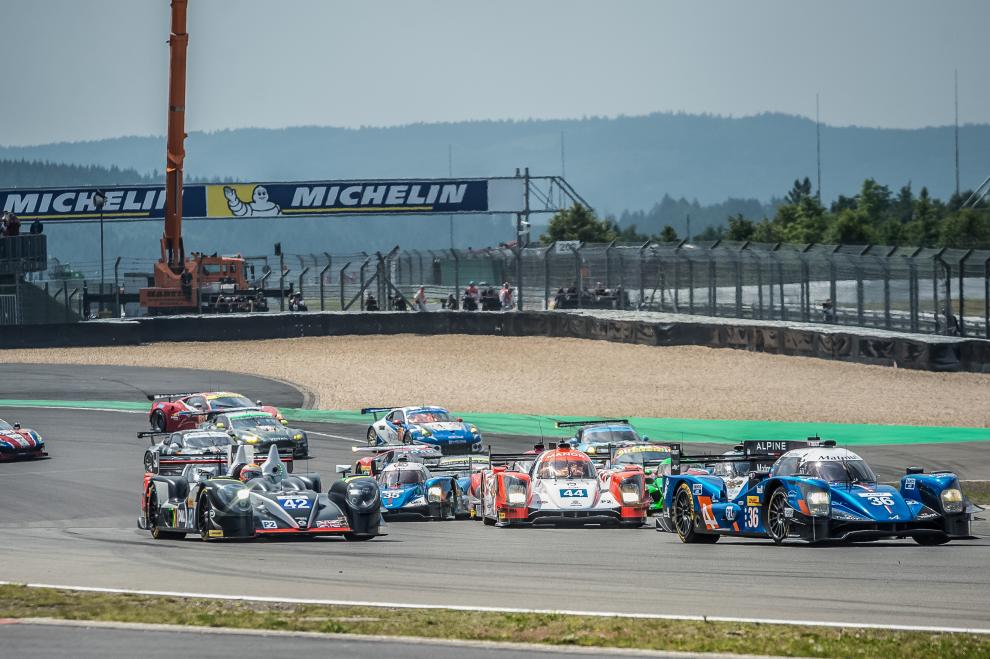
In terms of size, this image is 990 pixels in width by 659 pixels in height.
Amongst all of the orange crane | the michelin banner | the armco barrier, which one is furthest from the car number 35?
the michelin banner

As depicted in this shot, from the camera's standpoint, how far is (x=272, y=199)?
72312 millimetres

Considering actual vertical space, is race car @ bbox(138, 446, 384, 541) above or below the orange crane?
below

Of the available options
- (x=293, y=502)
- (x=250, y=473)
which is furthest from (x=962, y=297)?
(x=293, y=502)

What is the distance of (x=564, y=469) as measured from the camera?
770 inches

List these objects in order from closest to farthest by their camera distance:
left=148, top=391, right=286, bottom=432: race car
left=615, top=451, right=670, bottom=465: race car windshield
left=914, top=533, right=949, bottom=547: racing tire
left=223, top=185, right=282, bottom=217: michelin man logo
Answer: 1. left=914, top=533, right=949, bottom=547: racing tire
2. left=615, top=451, right=670, bottom=465: race car windshield
3. left=148, top=391, right=286, bottom=432: race car
4. left=223, top=185, right=282, bottom=217: michelin man logo

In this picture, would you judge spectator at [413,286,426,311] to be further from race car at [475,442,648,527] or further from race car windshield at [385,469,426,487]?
race car at [475,442,648,527]

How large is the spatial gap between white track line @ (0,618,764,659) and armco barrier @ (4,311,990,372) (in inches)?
1101

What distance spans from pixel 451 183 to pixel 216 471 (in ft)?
173

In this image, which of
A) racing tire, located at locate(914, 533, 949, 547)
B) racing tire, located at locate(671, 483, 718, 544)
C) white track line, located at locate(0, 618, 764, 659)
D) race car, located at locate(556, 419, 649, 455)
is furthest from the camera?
race car, located at locate(556, 419, 649, 455)

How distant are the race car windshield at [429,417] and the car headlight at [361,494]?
11500mm

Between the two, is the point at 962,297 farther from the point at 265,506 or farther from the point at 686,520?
the point at 265,506

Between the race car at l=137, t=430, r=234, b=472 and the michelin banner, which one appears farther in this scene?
the michelin banner

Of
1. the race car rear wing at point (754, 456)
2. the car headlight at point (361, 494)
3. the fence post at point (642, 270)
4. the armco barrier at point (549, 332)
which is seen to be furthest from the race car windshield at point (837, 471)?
the fence post at point (642, 270)

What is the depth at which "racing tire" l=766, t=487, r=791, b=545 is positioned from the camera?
15.8 m
